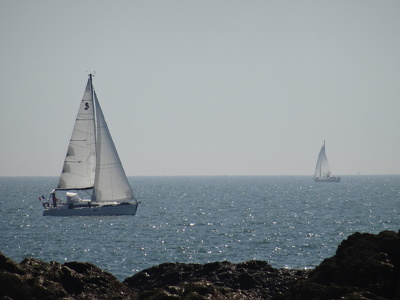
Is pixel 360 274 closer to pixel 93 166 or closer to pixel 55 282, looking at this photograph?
pixel 55 282

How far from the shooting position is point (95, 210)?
7338 cm

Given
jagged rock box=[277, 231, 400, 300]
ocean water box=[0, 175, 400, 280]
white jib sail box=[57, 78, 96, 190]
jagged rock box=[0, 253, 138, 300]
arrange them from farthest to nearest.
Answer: white jib sail box=[57, 78, 96, 190], ocean water box=[0, 175, 400, 280], jagged rock box=[0, 253, 138, 300], jagged rock box=[277, 231, 400, 300]

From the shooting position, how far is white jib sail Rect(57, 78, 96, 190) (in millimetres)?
72125

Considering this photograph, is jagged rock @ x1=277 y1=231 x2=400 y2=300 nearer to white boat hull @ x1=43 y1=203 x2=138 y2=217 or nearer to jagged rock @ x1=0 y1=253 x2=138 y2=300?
jagged rock @ x1=0 y1=253 x2=138 y2=300


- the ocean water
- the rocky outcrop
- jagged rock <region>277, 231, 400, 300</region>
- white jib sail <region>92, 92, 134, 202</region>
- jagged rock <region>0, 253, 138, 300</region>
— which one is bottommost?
the ocean water

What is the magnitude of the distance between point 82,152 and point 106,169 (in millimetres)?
3062

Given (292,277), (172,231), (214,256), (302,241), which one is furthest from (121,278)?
(172,231)

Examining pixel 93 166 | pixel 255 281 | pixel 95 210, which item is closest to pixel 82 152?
pixel 93 166

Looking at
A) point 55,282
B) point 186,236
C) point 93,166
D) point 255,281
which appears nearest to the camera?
point 55,282

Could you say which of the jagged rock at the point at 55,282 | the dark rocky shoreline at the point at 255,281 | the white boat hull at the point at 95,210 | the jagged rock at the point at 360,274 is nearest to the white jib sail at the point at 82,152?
the white boat hull at the point at 95,210

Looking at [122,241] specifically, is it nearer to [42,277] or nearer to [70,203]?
[70,203]

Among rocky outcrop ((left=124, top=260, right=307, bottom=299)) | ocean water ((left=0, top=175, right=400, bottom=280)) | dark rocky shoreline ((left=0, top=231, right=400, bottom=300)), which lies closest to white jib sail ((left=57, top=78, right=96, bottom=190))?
ocean water ((left=0, top=175, right=400, bottom=280))

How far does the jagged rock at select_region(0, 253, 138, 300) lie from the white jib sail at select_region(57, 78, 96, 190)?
54.3m

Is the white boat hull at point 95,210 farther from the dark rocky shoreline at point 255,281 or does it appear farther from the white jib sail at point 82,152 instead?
the dark rocky shoreline at point 255,281
